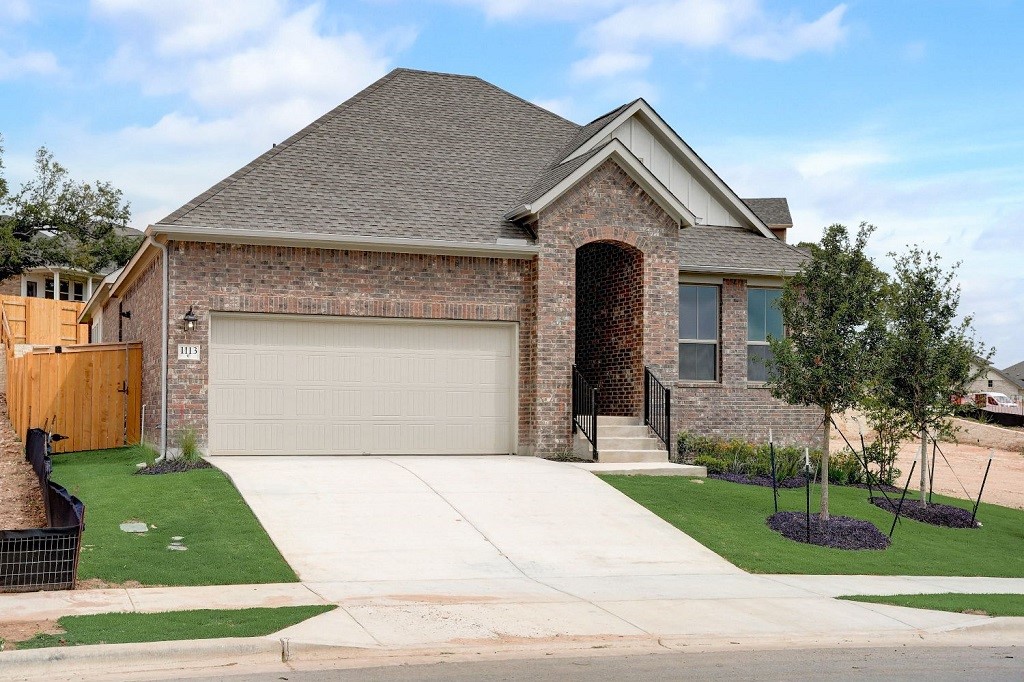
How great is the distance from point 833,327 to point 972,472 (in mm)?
19721

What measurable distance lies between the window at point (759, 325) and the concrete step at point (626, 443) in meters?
3.84

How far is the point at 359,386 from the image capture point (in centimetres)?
1870

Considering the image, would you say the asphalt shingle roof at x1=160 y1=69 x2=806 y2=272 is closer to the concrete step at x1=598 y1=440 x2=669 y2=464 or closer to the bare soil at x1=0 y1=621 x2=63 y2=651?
the concrete step at x1=598 y1=440 x2=669 y2=464

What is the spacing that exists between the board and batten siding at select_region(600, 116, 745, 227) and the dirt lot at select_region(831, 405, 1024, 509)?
6.99m

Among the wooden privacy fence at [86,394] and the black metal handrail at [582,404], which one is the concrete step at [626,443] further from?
the wooden privacy fence at [86,394]

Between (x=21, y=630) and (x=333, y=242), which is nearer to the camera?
(x=21, y=630)

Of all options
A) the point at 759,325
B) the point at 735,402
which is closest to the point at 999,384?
the point at 759,325

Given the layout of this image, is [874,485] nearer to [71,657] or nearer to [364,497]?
[364,497]

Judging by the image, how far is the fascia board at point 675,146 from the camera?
72.5ft

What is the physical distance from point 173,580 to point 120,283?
15.0m

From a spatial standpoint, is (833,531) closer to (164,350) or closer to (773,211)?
(164,350)

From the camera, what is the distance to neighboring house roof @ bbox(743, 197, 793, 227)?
98.2 ft

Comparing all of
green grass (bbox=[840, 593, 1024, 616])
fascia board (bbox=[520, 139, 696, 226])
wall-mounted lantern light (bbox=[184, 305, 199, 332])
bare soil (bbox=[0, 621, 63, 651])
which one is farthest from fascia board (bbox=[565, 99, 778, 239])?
bare soil (bbox=[0, 621, 63, 651])

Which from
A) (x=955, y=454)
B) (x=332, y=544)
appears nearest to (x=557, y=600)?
(x=332, y=544)
